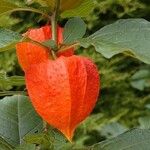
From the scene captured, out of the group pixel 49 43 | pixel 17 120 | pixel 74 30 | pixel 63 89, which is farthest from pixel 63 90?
pixel 17 120

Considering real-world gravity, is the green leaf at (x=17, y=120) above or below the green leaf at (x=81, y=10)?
below

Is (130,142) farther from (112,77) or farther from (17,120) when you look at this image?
(112,77)

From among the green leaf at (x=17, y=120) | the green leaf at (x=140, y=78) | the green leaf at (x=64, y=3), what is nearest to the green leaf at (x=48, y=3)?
the green leaf at (x=64, y=3)

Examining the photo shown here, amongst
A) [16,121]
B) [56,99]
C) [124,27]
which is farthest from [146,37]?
[16,121]

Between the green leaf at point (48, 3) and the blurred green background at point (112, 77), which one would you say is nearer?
the green leaf at point (48, 3)

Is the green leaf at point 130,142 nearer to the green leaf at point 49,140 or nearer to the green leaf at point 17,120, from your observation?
the green leaf at point 49,140

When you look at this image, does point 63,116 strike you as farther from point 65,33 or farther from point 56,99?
point 65,33
